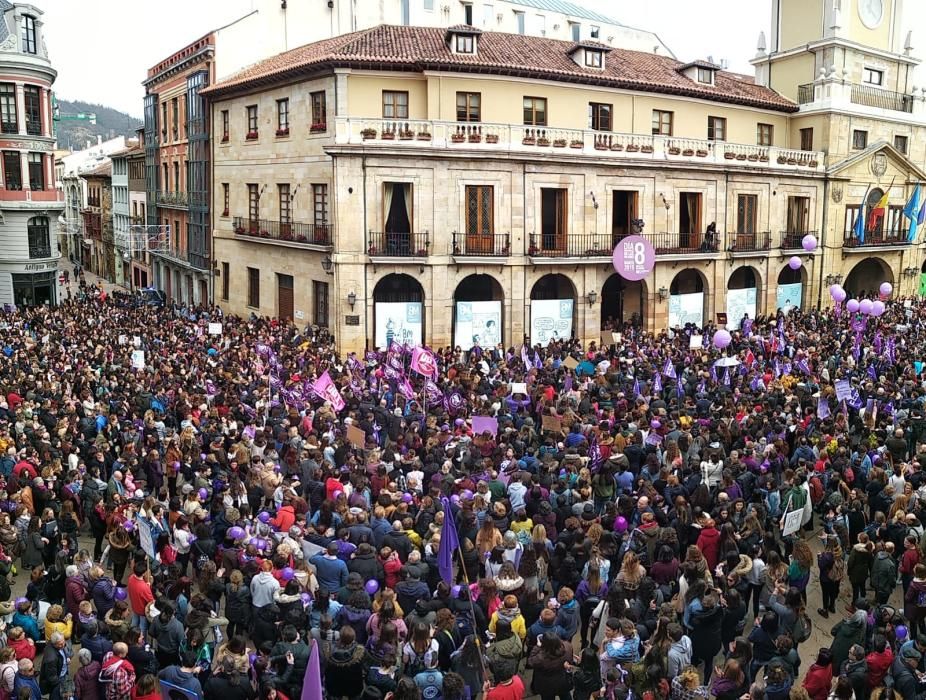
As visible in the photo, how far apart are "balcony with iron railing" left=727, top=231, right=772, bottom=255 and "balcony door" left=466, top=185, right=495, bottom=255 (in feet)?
39.2

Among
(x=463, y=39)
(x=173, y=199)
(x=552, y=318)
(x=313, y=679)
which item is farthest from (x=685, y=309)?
(x=313, y=679)

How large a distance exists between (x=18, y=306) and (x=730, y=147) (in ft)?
119

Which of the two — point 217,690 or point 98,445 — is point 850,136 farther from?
point 217,690

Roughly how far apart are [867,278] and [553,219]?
71.4 feet

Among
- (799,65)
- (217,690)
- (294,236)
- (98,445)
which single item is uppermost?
(799,65)

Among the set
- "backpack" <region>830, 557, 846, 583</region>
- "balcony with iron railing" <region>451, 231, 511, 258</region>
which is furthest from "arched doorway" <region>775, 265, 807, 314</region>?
"backpack" <region>830, 557, 846, 583</region>

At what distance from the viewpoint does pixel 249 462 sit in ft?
48.6

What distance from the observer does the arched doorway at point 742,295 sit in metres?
37.1

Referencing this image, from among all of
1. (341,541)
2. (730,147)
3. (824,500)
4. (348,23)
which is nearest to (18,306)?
(348,23)

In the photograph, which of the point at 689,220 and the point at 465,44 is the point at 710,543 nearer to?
the point at 465,44

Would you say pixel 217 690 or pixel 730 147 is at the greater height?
pixel 730 147

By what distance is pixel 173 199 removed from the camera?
157 feet

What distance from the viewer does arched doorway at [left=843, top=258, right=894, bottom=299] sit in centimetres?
4309

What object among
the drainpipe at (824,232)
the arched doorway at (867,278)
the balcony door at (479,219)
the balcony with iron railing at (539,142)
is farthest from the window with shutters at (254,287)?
the arched doorway at (867,278)
